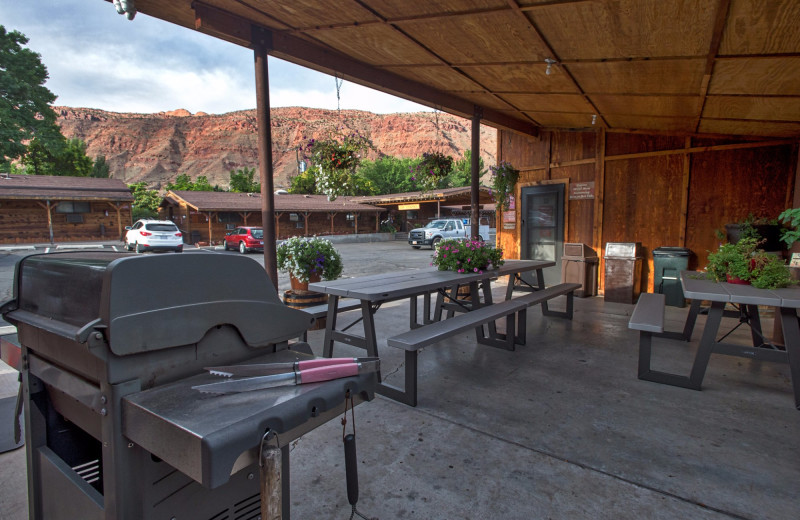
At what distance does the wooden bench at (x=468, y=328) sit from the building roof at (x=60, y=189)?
2500 cm

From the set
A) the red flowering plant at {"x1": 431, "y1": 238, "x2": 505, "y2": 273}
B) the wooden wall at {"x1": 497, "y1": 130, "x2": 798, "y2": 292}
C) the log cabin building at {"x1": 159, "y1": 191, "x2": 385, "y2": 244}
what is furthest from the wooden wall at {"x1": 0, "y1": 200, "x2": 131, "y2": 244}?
the red flowering plant at {"x1": 431, "y1": 238, "x2": 505, "y2": 273}

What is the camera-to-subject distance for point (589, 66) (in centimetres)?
358

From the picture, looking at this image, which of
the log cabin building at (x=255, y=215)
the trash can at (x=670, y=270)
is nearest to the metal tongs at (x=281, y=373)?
the trash can at (x=670, y=270)

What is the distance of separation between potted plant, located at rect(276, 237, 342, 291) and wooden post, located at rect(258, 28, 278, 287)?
1.77 ft

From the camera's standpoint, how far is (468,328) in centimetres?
328

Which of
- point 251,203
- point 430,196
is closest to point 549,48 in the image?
point 430,196

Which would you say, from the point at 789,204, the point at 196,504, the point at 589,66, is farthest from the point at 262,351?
the point at 789,204

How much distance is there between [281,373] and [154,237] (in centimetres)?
1852

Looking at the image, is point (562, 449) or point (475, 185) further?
point (475, 185)

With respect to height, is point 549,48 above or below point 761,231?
above

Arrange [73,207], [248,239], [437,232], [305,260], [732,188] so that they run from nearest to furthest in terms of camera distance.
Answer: [305,260]
[732,188]
[248,239]
[437,232]
[73,207]

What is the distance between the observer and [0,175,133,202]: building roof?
2023 centimetres

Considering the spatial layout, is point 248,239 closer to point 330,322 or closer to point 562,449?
point 330,322

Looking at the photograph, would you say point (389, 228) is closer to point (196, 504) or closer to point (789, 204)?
point (789, 204)
